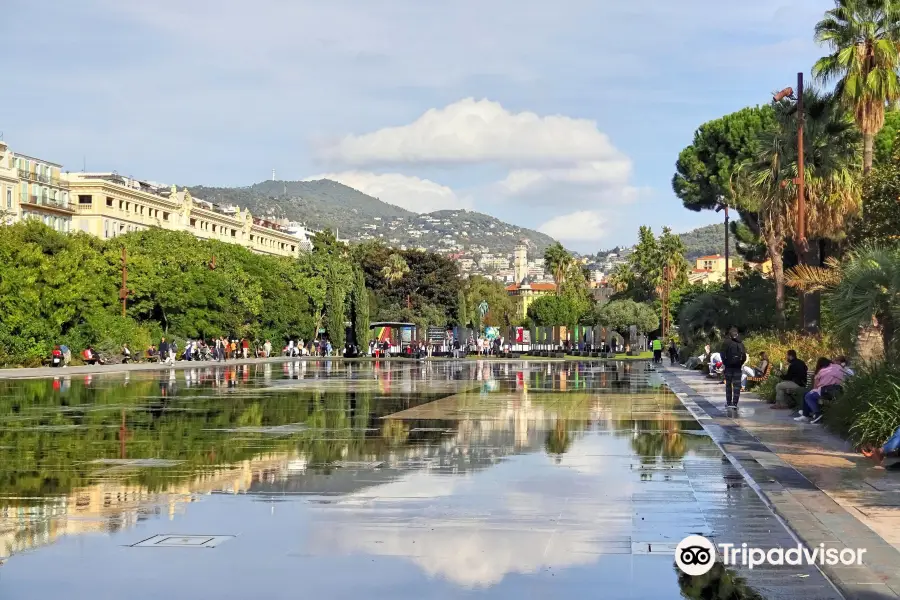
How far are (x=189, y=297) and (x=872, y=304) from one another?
6684 centimetres

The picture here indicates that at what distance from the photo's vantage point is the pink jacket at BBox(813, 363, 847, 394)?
20.8m

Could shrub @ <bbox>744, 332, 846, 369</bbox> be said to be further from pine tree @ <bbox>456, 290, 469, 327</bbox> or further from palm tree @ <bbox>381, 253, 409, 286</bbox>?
palm tree @ <bbox>381, 253, 409, 286</bbox>

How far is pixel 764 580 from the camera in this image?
800 cm

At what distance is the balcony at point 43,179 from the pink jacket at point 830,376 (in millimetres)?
93818

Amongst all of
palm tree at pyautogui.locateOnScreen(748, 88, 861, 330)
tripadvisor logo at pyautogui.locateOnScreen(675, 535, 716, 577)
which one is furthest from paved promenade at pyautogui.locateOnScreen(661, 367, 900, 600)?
palm tree at pyautogui.locateOnScreen(748, 88, 861, 330)

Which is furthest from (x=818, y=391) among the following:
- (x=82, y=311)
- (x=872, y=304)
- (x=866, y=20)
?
(x=82, y=311)

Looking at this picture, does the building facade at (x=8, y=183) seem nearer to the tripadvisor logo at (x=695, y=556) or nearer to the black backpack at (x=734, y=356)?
the black backpack at (x=734, y=356)

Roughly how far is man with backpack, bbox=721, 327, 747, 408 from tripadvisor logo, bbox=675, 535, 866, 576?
15.3 meters

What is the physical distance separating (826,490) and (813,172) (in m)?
33.6

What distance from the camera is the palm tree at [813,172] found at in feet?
140

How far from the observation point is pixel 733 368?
80.4ft

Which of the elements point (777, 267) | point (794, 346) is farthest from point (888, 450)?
point (777, 267)

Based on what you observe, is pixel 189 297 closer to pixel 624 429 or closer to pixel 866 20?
pixel 866 20

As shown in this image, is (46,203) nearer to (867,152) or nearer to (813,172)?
(813,172)
